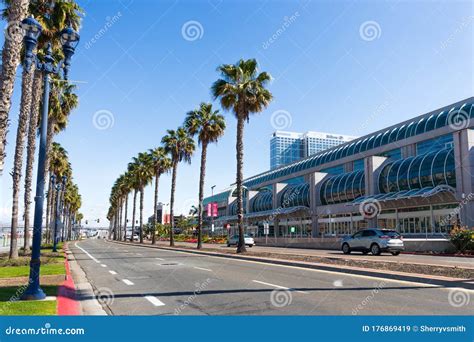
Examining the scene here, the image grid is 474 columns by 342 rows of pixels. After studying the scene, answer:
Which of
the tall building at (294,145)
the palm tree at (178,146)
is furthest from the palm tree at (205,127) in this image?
the tall building at (294,145)

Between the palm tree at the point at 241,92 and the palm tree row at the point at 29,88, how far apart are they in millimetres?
11684

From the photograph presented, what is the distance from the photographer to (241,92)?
32.3 m

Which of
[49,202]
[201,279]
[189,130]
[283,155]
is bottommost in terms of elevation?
[201,279]

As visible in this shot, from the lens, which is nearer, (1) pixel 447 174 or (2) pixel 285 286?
(2) pixel 285 286

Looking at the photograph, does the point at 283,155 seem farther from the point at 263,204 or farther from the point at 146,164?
the point at 146,164

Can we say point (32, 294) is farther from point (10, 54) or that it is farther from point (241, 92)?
point (241, 92)

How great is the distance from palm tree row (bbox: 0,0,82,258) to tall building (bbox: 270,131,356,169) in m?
102

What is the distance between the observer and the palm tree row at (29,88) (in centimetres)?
1122

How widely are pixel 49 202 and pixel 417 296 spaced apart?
187ft

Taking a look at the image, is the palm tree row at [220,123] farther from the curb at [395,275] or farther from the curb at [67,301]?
the curb at [67,301]

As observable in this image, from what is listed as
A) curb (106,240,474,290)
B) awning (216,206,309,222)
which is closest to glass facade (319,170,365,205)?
awning (216,206,309,222)

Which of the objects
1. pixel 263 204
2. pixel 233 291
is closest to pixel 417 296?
pixel 233 291
